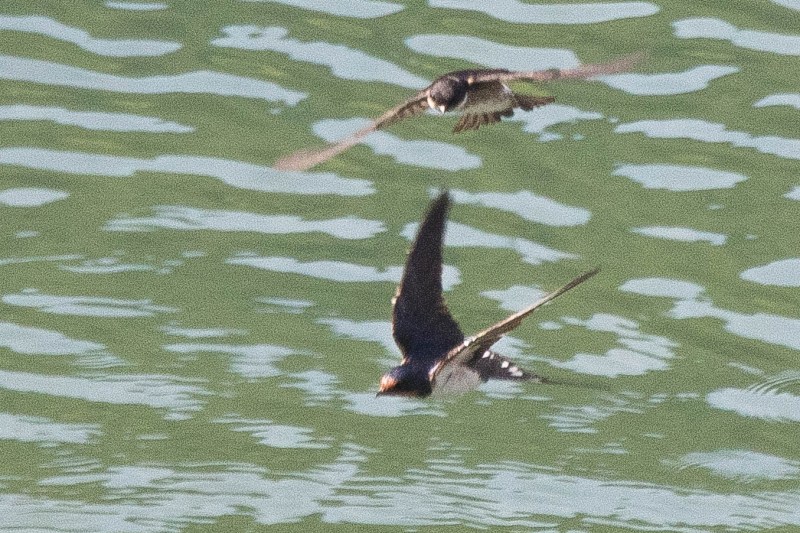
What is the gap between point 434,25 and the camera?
11742 millimetres

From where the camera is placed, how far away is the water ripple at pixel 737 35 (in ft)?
37.4

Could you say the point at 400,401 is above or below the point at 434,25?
below

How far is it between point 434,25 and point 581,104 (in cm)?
112

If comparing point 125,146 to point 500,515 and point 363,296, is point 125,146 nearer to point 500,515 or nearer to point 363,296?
point 363,296

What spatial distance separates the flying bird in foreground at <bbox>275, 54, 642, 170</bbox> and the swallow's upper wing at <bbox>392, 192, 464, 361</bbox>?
0.32 m

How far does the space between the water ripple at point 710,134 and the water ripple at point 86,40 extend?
2579 millimetres

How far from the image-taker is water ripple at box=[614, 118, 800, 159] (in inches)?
415

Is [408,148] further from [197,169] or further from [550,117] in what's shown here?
[197,169]

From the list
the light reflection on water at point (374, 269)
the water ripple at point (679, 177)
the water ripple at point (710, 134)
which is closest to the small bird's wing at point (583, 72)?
the light reflection on water at point (374, 269)

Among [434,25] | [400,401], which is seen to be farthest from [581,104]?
[400,401]

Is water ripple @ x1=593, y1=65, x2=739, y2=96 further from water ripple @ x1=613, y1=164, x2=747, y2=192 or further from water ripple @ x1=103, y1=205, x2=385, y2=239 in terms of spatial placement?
water ripple @ x1=103, y1=205, x2=385, y2=239

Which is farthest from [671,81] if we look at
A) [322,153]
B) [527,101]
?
[322,153]

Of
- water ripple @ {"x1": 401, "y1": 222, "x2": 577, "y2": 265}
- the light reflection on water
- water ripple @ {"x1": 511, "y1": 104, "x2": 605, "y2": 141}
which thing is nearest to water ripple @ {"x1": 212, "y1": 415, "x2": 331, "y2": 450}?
the light reflection on water

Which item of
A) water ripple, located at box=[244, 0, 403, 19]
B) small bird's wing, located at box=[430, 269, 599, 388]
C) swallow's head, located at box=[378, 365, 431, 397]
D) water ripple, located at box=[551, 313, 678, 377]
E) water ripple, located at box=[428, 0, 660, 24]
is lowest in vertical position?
water ripple, located at box=[551, 313, 678, 377]
